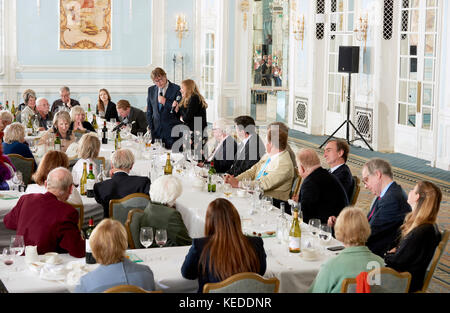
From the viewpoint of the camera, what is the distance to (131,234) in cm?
504

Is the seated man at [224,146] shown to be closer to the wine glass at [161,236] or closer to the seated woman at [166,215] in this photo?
the seated woman at [166,215]

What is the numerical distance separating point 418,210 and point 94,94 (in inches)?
451

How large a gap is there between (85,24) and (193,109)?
237 inches

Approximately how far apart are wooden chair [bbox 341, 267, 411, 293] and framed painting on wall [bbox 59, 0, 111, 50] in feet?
39.3

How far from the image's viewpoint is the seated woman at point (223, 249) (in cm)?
376

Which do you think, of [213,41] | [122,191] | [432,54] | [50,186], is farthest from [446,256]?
[213,41]

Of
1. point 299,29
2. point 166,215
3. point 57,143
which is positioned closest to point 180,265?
point 166,215

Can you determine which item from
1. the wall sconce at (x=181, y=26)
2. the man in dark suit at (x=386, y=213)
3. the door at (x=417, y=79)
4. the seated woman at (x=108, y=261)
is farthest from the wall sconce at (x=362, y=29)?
the seated woman at (x=108, y=261)

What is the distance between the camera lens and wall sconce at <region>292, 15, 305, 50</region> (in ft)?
52.8

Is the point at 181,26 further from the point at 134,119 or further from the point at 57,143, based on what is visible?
the point at 57,143

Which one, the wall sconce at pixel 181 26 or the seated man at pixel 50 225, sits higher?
the wall sconce at pixel 181 26

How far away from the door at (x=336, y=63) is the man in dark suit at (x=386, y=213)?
31.0ft

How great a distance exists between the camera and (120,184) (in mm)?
5926
